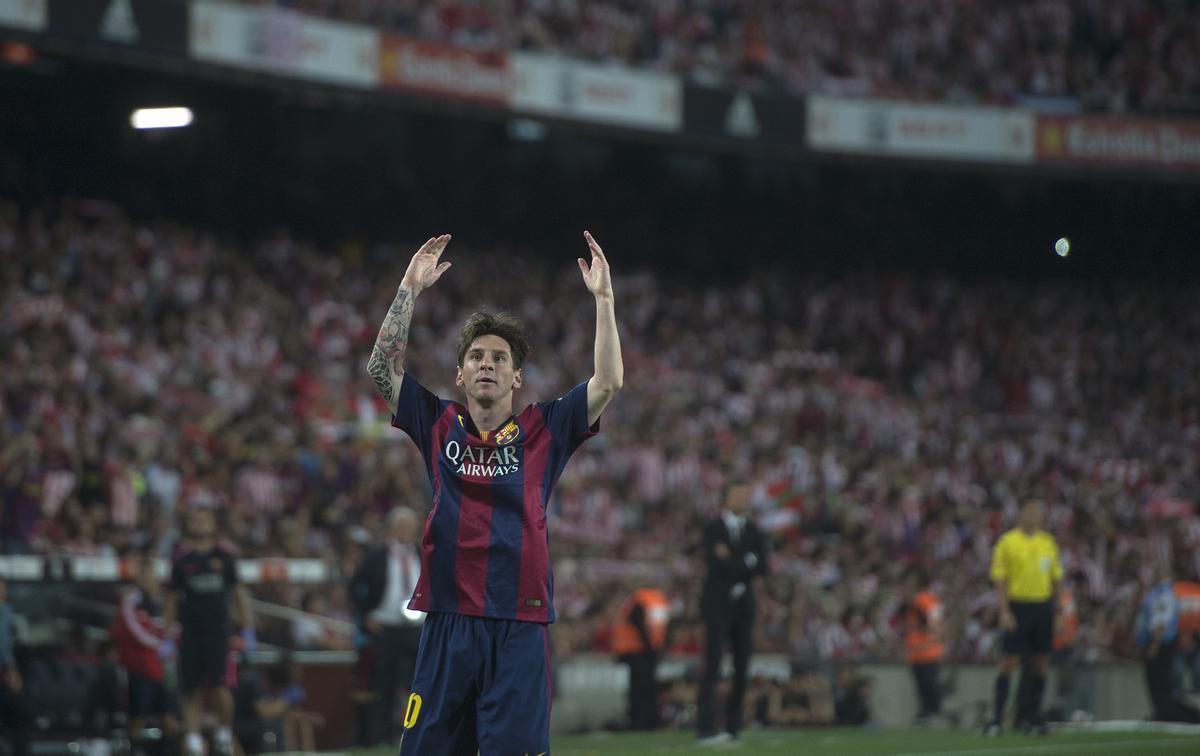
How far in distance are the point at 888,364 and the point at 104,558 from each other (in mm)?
19753

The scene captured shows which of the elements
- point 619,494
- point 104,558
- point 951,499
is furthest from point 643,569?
point 951,499

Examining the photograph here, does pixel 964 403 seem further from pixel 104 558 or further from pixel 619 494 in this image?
pixel 104 558

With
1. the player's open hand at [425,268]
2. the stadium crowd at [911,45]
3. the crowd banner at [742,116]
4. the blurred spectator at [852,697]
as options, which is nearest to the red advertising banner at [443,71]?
the stadium crowd at [911,45]

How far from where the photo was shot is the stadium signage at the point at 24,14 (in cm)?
1933

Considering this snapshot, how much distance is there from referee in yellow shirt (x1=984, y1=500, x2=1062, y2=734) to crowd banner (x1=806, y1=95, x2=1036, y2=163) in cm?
1644

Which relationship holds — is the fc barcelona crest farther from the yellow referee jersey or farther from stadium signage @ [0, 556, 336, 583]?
the yellow referee jersey

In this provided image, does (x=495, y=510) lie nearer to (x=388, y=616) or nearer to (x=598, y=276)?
(x=598, y=276)

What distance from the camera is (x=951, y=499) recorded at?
85.0 ft

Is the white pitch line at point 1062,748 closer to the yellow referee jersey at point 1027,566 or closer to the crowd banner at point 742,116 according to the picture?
the yellow referee jersey at point 1027,566

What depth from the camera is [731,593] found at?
1356 cm

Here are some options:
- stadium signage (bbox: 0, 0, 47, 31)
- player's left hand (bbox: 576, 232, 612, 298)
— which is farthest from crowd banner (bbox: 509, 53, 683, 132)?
player's left hand (bbox: 576, 232, 612, 298)

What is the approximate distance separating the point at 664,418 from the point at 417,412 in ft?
60.9

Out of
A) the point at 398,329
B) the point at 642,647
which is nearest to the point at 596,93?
the point at 642,647

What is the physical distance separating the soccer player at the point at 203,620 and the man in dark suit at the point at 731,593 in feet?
12.7
